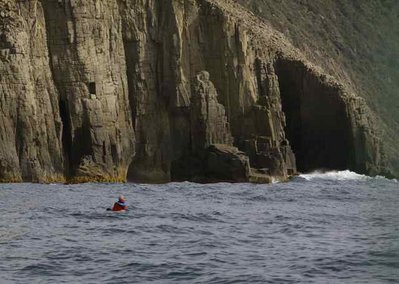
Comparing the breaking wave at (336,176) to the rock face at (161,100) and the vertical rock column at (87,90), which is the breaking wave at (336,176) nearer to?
the rock face at (161,100)

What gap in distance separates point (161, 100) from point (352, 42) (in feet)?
236

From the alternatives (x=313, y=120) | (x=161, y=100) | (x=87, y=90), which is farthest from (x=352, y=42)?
(x=87, y=90)

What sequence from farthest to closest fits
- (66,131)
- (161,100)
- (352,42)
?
1. (352,42)
2. (161,100)
3. (66,131)

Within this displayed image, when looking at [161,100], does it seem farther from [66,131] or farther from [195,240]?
[195,240]

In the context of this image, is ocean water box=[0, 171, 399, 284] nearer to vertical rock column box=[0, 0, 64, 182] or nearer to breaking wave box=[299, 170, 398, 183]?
vertical rock column box=[0, 0, 64, 182]

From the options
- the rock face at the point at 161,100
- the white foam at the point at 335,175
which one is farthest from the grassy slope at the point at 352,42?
the white foam at the point at 335,175

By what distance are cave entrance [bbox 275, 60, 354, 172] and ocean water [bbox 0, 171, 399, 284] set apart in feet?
139

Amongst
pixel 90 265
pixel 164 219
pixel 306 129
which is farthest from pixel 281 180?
pixel 90 265

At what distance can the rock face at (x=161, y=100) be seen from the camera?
80.5 metres

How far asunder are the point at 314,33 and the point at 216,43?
2318 inches

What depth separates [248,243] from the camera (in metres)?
36.4

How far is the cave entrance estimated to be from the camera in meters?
103

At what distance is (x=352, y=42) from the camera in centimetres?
15988

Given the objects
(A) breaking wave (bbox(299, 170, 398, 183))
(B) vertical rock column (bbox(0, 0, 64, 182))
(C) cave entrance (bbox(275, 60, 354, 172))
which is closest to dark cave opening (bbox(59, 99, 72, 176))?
(B) vertical rock column (bbox(0, 0, 64, 182))
